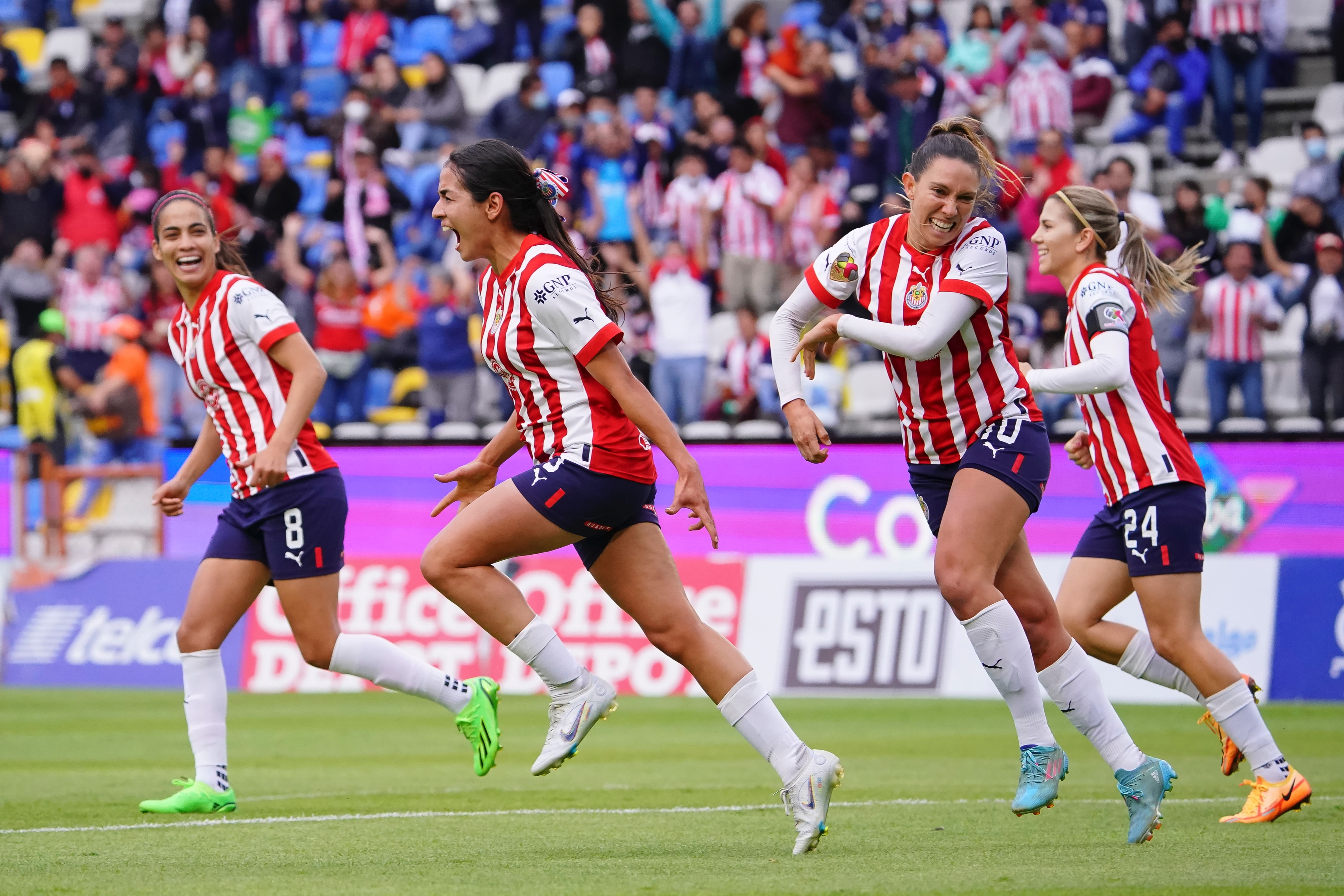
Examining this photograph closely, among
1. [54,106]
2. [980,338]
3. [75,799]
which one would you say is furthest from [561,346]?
[54,106]

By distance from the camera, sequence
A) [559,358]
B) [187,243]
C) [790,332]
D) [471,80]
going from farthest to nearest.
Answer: [471,80]
[187,243]
[790,332]
[559,358]

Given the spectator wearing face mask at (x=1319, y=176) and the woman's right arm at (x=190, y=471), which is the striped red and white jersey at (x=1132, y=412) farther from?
the spectator wearing face mask at (x=1319, y=176)

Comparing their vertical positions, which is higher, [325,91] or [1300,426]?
[325,91]

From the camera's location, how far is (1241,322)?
51.2 feet

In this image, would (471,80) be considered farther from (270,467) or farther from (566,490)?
(566,490)

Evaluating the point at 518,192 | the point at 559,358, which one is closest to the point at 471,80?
the point at 518,192

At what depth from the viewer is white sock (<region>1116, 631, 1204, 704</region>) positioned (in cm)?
713

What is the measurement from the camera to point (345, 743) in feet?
35.3

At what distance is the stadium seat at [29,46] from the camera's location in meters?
26.0

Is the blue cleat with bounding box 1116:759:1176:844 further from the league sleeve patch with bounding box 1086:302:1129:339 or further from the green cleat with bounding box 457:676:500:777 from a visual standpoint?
the green cleat with bounding box 457:676:500:777

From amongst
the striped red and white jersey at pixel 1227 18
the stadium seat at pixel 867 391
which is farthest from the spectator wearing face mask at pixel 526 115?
the striped red and white jersey at pixel 1227 18

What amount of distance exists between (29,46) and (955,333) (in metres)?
23.5

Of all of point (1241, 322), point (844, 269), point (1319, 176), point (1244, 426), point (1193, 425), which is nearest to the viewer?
point (844, 269)

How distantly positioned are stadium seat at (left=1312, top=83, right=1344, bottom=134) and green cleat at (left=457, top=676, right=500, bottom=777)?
571 inches
